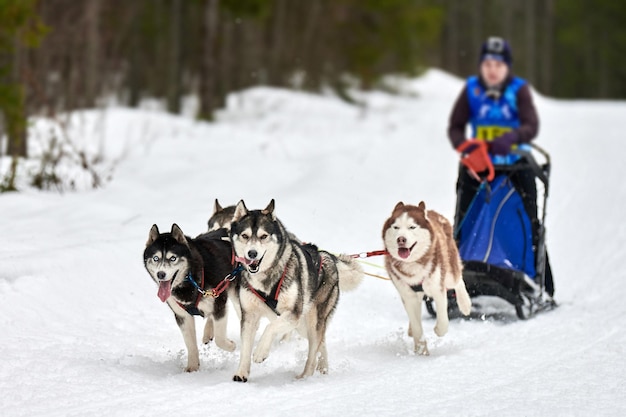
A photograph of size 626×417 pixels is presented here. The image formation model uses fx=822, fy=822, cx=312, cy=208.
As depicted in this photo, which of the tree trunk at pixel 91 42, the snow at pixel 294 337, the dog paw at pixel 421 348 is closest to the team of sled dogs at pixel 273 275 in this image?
the dog paw at pixel 421 348

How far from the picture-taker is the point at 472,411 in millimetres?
3736

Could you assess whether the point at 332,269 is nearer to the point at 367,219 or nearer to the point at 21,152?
the point at 367,219

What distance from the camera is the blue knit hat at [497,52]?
255 inches

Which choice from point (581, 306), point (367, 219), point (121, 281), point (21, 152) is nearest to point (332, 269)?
point (121, 281)

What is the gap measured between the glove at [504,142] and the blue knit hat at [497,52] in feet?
2.18

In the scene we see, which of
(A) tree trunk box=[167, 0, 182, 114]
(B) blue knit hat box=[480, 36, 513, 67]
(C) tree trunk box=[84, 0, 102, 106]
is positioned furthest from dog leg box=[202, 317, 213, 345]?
(A) tree trunk box=[167, 0, 182, 114]

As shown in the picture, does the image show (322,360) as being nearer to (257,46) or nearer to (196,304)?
(196,304)

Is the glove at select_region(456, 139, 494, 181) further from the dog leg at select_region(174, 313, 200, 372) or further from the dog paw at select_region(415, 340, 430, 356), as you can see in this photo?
the dog leg at select_region(174, 313, 200, 372)

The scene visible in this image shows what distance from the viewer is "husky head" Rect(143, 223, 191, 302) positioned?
14.5 feet

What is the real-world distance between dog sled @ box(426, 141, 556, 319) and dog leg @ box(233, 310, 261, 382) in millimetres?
2090

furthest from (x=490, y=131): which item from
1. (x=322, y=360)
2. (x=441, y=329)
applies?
(x=322, y=360)

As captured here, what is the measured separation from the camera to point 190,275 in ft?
15.1

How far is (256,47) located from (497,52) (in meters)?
23.2

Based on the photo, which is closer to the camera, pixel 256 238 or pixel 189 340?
pixel 256 238
